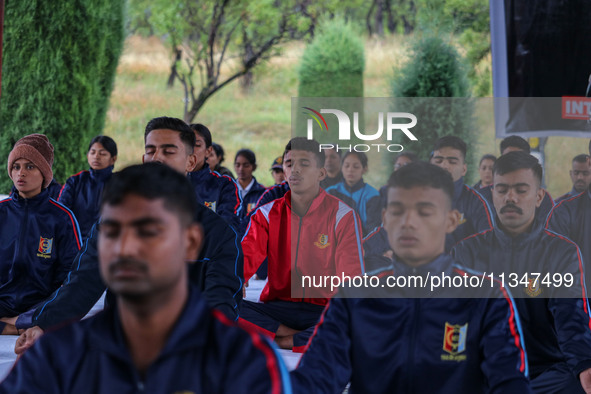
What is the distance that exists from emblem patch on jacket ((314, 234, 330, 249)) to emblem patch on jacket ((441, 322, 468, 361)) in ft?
6.26

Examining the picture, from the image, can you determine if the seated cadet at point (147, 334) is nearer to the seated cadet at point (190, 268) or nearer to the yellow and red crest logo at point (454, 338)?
the yellow and red crest logo at point (454, 338)

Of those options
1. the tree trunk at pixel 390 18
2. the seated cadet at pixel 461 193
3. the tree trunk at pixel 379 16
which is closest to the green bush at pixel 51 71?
the seated cadet at pixel 461 193

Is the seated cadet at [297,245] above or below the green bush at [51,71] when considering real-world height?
below

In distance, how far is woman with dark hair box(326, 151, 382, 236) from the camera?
18.9 feet

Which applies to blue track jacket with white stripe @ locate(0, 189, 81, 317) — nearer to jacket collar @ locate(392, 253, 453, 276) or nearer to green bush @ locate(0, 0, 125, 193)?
jacket collar @ locate(392, 253, 453, 276)

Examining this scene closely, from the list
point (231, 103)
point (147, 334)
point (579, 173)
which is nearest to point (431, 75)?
point (579, 173)

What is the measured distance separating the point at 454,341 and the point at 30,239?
291 cm

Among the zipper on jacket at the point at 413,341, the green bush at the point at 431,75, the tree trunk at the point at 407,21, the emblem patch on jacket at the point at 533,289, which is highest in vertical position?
the tree trunk at the point at 407,21

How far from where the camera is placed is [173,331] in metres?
1.50

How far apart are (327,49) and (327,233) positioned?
34.0 feet

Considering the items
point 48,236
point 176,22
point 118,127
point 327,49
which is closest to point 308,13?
point 327,49

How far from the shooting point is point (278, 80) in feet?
65.7

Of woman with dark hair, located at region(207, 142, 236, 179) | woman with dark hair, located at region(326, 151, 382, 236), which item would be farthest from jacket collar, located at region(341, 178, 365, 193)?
woman with dark hair, located at region(207, 142, 236, 179)

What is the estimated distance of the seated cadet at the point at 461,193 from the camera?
4.32m
